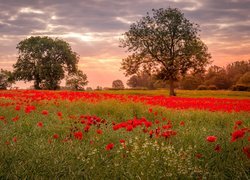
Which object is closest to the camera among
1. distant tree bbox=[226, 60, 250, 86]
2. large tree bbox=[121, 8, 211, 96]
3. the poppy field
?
the poppy field

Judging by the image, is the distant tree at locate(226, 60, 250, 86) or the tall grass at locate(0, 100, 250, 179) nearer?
the tall grass at locate(0, 100, 250, 179)

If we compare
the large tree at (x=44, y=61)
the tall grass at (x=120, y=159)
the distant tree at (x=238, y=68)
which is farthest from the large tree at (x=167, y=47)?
the distant tree at (x=238, y=68)

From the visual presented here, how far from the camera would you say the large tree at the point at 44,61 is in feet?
184

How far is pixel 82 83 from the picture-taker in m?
61.6

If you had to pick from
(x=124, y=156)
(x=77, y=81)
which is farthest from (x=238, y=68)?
(x=124, y=156)

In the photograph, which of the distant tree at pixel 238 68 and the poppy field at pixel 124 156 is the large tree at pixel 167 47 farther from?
the distant tree at pixel 238 68

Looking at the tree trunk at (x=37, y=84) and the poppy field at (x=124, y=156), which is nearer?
the poppy field at (x=124, y=156)

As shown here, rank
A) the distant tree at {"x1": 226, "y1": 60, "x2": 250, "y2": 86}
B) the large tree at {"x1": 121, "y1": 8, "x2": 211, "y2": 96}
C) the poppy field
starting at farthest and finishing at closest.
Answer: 1. the distant tree at {"x1": 226, "y1": 60, "x2": 250, "y2": 86}
2. the large tree at {"x1": 121, "y1": 8, "x2": 211, "y2": 96}
3. the poppy field

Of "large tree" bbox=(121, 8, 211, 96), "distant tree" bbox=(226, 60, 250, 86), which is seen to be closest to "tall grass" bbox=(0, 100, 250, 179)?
"large tree" bbox=(121, 8, 211, 96)

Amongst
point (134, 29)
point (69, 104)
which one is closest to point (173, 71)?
point (134, 29)

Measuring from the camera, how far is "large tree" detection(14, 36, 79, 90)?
56.2m

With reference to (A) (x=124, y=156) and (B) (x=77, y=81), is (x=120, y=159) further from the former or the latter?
(B) (x=77, y=81)

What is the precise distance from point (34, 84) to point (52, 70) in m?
4.21

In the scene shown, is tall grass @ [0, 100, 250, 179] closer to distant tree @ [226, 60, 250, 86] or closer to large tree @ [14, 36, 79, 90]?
large tree @ [14, 36, 79, 90]
